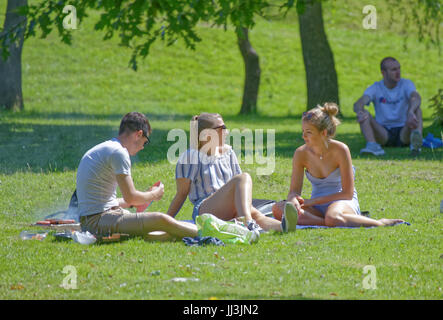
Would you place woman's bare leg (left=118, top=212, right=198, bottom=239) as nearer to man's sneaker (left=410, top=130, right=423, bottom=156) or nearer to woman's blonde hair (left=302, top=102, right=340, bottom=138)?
woman's blonde hair (left=302, top=102, right=340, bottom=138)

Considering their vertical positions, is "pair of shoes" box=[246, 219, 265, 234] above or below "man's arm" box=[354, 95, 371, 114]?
below

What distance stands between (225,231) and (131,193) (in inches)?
40.4

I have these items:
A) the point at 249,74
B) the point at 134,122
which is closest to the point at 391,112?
the point at 134,122

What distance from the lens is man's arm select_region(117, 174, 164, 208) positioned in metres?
7.23

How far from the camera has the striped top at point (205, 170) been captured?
26.4 feet

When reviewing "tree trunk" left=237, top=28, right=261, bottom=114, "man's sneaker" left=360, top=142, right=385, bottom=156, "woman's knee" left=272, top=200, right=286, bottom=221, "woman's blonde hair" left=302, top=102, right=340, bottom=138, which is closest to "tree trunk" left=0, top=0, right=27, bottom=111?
"tree trunk" left=237, top=28, right=261, bottom=114

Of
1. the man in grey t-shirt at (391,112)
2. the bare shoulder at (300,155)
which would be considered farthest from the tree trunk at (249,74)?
the bare shoulder at (300,155)

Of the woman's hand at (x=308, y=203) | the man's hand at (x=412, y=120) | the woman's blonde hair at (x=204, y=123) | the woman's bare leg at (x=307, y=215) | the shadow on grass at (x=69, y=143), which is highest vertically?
the woman's blonde hair at (x=204, y=123)

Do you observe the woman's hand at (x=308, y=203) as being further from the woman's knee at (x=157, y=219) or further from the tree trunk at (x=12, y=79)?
the tree trunk at (x=12, y=79)

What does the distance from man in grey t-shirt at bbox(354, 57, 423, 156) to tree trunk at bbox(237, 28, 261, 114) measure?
12.3 m

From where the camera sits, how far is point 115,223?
7367 millimetres
